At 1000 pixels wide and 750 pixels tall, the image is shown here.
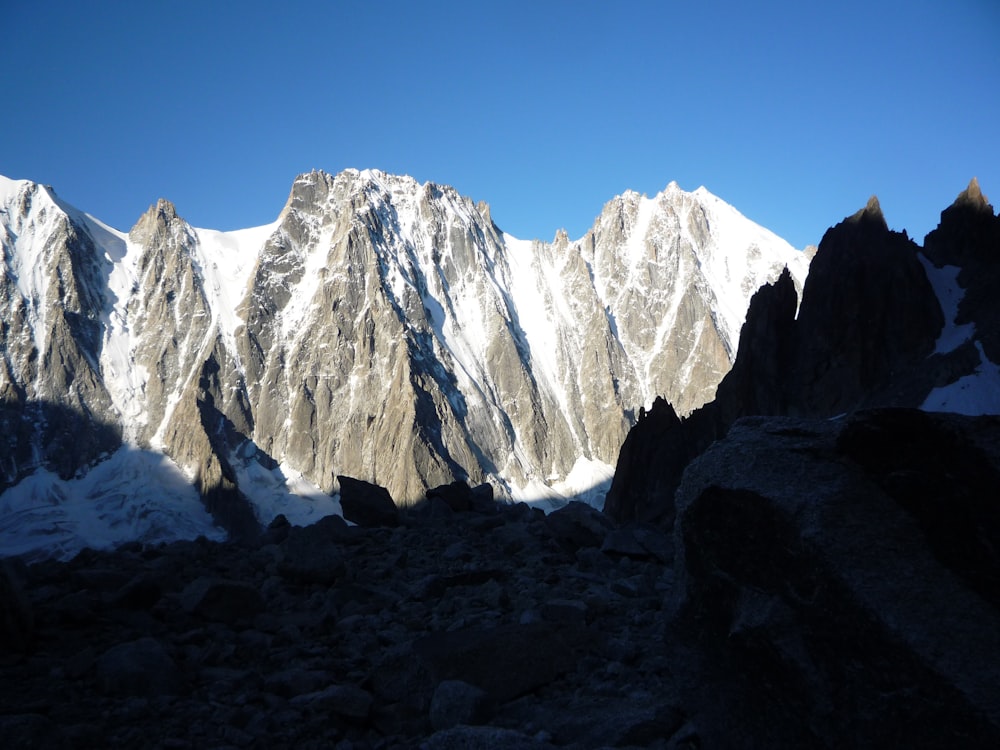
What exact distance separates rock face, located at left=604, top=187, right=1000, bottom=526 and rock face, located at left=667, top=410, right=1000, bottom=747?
2049 inches

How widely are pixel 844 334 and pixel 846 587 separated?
62.8 meters

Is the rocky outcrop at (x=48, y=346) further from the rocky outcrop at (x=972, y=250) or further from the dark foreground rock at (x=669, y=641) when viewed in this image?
the dark foreground rock at (x=669, y=641)

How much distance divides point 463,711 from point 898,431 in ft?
10.6

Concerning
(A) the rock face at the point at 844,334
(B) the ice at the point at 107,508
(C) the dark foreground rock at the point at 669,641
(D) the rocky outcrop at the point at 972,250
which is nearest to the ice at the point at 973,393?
(A) the rock face at the point at 844,334

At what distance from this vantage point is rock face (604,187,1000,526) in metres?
58.5

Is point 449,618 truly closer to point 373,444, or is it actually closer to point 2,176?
point 373,444

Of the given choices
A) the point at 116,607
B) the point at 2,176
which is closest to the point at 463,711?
the point at 116,607

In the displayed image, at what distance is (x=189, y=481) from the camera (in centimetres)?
16775

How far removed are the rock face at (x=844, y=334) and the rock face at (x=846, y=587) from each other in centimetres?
5204

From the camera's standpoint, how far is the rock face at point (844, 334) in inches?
2303

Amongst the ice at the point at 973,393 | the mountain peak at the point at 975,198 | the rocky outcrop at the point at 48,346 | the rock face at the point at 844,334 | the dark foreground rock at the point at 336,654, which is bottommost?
the dark foreground rock at the point at 336,654

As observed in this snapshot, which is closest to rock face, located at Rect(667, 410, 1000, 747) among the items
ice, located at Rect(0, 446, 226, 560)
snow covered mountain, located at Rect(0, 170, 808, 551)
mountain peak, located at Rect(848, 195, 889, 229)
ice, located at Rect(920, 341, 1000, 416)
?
ice, located at Rect(920, 341, 1000, 416)

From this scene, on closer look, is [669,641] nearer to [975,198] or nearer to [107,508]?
[975,198]

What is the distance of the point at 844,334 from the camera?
201 ft
